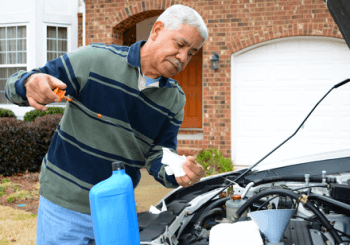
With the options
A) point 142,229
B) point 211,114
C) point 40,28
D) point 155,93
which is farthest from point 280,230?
point 40,28

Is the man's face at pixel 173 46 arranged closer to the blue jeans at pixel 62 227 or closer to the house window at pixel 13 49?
the blue jeans at pixel 62 227

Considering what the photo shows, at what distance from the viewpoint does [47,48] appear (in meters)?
10.2

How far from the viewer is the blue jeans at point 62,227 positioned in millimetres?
1827

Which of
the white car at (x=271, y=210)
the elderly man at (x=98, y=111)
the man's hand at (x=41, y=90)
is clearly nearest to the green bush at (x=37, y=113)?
the white car at (x=271, y=210)

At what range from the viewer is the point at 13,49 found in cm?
1016

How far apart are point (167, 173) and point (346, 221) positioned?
1.01m

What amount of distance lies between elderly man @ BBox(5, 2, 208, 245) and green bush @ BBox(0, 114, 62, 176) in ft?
18.4

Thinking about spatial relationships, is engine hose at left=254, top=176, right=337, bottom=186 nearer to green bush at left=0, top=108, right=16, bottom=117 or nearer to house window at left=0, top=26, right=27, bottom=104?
green bush at left=0, top=108, right=16, bottom=117

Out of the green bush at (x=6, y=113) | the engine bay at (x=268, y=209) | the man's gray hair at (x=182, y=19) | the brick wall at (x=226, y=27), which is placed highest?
the brick wall at (x=226, y=27)

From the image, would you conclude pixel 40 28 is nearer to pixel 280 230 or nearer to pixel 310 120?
pixel 310 120

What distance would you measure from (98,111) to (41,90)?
0.48 m

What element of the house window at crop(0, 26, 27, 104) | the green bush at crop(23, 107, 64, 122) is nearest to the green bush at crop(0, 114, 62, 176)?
the green bush at crop(23, 107, 64, 122)

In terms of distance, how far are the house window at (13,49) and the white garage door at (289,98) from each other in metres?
6.49

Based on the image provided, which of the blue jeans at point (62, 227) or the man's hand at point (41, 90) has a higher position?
the man's hand at point (41, 90)
